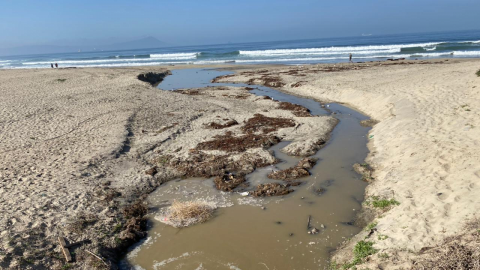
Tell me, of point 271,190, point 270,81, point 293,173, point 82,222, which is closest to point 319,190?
point 293,173

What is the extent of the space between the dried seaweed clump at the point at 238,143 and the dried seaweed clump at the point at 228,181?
2223mm

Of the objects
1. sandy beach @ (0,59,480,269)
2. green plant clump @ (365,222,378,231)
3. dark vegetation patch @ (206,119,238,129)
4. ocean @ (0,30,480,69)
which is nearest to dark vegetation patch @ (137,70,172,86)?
sandy beach @ (0,59,480,269)

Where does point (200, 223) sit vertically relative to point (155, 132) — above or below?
below

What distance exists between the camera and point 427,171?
26.5 ft

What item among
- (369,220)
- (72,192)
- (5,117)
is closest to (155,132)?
(72,192)

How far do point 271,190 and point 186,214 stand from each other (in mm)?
2670

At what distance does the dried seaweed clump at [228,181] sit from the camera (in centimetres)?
917

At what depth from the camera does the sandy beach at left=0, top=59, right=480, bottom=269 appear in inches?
234

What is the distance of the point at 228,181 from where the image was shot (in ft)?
31.3

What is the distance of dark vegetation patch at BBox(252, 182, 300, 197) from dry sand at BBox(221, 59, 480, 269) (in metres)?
2.28

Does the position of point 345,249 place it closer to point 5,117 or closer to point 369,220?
point 369,220

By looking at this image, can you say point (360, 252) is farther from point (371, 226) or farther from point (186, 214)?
point (186, 214)

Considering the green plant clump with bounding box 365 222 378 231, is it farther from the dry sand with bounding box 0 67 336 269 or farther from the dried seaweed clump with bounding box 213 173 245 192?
the dry sand with bounding box 0 67 336 269

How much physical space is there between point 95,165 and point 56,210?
2.99 metres
